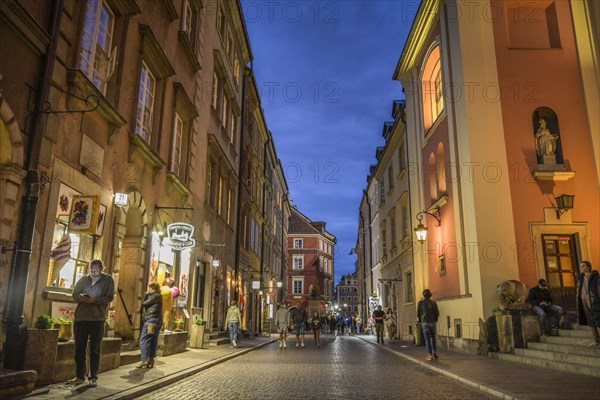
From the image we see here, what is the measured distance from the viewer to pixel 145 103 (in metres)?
14.3

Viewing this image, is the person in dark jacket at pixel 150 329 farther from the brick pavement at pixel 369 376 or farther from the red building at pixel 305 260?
the red building at pixel 305 260

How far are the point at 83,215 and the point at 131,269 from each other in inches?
164

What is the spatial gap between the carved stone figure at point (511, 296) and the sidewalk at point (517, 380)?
1803 mm

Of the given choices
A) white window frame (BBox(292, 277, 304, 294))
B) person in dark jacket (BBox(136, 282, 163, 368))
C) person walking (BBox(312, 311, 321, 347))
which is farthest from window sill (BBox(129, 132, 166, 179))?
white window frame (BBox(292, 277, 304, 294))

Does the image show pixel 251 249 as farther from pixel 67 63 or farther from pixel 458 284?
pixel 67 63

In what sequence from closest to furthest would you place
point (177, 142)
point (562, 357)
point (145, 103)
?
1. point (562, 357)
2. point (145, 103)
3. point (177, 142)

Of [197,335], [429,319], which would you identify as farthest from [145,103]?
[429,319]

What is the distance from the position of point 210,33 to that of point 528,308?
16.6 m

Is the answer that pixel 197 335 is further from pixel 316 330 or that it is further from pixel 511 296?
pixel 511 296

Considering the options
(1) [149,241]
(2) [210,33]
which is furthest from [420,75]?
(1) [149,241]

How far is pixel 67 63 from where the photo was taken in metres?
9.41

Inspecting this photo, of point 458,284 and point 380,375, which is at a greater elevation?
point 458,284

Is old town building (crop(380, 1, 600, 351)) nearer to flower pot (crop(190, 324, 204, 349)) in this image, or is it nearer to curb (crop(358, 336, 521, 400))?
curb (crop(358, 336, 521, 400))

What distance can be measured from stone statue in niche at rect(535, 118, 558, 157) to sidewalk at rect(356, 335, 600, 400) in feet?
24.7
